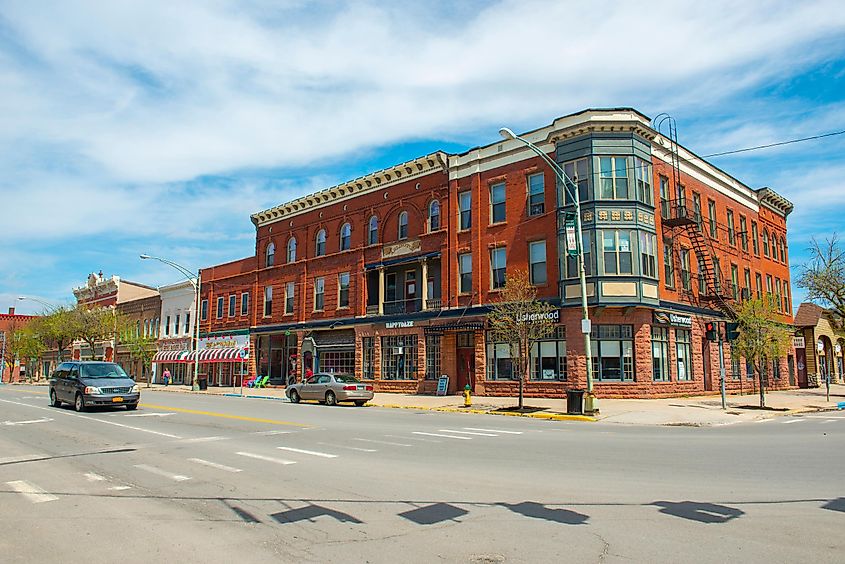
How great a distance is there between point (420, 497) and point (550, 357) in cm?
2170

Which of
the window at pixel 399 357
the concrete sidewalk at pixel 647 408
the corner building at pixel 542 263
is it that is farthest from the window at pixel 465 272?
the concrete sidewalk at pixel 647 408

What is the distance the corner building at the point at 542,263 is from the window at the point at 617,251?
0.05 meters

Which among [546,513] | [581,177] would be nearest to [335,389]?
[581,177]

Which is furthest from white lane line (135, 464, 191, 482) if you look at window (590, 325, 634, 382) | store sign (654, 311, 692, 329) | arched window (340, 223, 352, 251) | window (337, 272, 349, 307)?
arched window (340, 223, 352, 251)

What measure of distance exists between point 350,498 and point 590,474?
382 centimetres

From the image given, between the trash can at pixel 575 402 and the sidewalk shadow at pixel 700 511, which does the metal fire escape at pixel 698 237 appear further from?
the sidewalk shadow at pixel 700 511

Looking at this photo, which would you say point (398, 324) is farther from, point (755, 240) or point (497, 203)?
point (755, 240)

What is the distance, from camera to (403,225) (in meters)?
37.0

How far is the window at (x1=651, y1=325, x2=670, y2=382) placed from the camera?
2852 cm

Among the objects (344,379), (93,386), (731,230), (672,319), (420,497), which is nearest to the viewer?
(420,497)

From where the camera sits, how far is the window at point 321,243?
4233 cm

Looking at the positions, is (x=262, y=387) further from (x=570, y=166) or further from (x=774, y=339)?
(x=774, y=339)

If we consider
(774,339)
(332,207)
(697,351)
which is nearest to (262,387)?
(332,207)

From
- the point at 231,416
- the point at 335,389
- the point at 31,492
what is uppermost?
the point at 335,389
